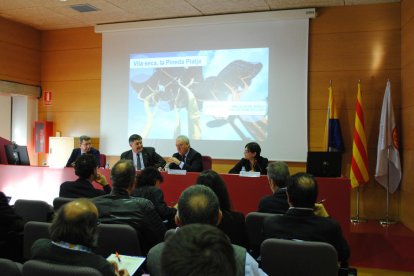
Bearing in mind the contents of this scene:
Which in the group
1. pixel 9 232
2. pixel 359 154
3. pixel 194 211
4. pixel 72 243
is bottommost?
pixel 9 232

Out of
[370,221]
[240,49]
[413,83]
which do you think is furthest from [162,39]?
[370,221]

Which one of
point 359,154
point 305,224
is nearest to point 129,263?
point 305,224

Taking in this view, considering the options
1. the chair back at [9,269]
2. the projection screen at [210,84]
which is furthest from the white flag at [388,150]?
the chair back at [9,269]

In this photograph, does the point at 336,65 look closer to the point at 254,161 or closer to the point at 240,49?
the point at 240,49

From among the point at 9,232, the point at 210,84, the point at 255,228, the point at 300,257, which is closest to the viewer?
the point at 300,257

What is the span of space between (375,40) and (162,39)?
348 centimetres

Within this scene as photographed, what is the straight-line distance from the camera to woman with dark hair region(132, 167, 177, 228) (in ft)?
10.1

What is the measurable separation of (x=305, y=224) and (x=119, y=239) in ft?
3.51

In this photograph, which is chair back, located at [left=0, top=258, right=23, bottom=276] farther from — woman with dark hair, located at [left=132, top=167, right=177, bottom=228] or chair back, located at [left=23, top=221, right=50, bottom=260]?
woman with dark hair, located at [left=132, top=167, right=177, bottom=228]

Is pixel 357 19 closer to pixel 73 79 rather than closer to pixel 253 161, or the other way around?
pixel 253 161

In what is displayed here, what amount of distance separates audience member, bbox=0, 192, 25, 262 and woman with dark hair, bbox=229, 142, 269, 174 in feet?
9.48

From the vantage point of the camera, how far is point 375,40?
580 cm

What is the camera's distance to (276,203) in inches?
113

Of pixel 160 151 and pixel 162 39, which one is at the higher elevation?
pixel 162 39
